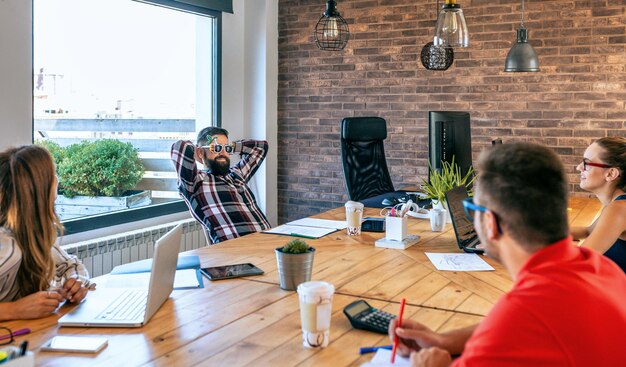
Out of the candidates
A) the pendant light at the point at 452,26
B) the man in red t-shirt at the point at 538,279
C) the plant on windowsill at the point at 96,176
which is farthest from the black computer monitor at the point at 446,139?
the man in red t-shirt at the point at 538,279

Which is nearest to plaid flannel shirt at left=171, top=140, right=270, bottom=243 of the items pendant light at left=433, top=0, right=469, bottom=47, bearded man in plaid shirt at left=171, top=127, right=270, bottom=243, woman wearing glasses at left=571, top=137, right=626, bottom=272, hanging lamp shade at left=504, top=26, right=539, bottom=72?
bearded man in plaid shirt at left=171, top=127, right=270, bottom=243

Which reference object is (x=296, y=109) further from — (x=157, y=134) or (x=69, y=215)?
(x=69, y=215)

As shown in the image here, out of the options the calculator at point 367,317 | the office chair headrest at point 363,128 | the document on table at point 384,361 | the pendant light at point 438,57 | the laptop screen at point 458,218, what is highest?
the pendant light at point 438,57

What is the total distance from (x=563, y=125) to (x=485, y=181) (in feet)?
13.9

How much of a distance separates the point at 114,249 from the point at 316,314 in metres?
2.95

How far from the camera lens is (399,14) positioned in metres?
5.64

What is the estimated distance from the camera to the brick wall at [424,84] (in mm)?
5008

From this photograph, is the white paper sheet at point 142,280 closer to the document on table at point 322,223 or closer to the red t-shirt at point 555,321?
the document on table at point 322,223

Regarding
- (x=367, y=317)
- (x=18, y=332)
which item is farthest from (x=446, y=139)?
(x=18, y=332)

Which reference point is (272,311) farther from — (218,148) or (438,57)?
(438,57)

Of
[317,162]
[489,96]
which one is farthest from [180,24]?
[489,96]

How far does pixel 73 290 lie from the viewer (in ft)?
6.54

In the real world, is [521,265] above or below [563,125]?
below

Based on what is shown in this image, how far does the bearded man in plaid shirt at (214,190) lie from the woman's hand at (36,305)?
Result: 1.73 metres
